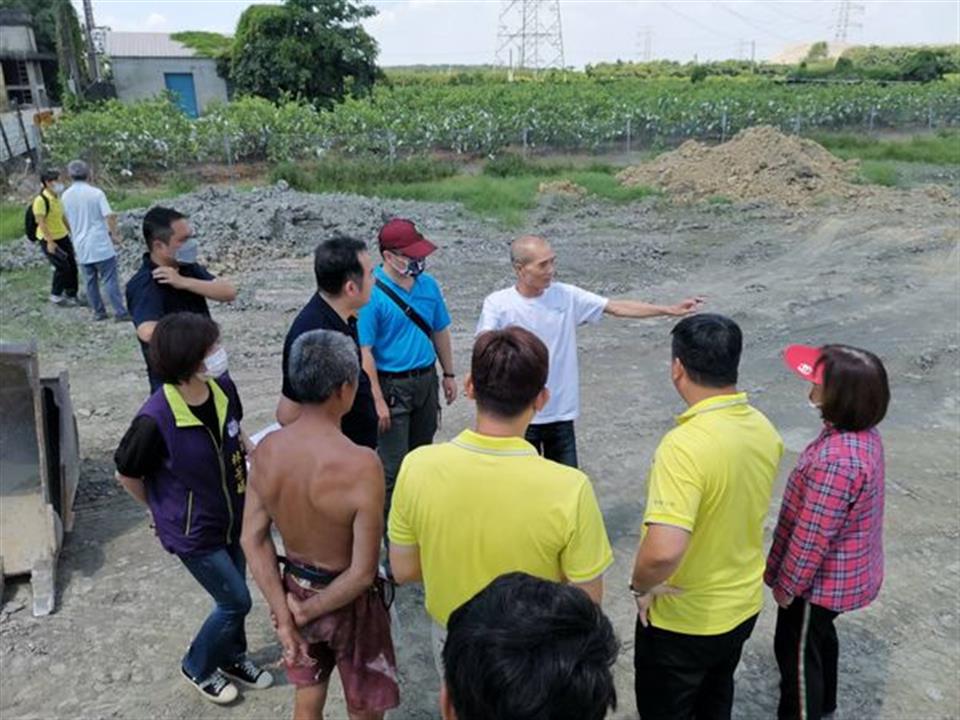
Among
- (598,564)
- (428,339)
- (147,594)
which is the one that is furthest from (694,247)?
(598,564)

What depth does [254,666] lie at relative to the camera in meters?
3.70

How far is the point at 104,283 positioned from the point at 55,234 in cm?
95

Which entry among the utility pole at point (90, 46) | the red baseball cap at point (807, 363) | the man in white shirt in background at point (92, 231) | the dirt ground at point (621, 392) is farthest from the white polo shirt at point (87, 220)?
the utility pole at point (90, 46)

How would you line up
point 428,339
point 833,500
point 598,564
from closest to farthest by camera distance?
point 598,564 < point 833,500 < point 428,339

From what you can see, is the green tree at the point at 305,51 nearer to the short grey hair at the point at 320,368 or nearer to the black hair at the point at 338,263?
the black hair at the point at 338,263

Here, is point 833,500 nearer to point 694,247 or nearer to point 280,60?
point 694,247

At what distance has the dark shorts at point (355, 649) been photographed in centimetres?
276

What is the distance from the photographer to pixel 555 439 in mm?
4250

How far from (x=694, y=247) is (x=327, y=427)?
12.0m

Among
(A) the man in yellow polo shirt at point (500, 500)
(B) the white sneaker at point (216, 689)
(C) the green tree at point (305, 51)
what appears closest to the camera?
(A) the man in yellow polo shirt at point (500, 500)

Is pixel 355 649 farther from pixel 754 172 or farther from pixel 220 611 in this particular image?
pixel 754 172

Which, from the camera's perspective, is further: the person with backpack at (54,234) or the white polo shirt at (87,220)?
the person with backpack at (54,234)

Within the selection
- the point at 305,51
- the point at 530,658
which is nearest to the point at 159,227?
the point at 530,658

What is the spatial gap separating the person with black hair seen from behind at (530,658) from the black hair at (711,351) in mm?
1316
